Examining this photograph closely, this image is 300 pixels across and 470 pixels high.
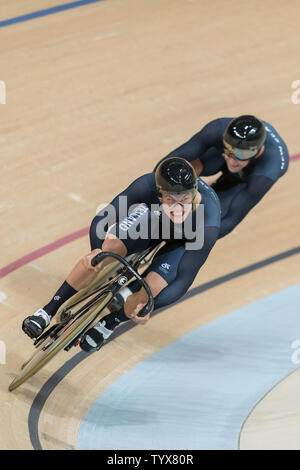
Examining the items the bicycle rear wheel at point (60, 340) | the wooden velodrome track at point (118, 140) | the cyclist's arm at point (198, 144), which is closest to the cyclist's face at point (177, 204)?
the bicycle rear wheel at point (60, 340)

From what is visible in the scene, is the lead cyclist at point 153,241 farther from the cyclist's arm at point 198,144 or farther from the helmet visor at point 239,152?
the cyclist's arm at point 198,144

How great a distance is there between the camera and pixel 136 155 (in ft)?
19.2

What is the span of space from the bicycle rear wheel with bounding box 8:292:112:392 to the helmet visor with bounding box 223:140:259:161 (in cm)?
103

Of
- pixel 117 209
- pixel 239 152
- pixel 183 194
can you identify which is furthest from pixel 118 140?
pixel 183 194

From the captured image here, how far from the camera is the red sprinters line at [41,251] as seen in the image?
16.0ft

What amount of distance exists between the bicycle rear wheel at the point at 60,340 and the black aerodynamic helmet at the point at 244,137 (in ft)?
A: 3.44

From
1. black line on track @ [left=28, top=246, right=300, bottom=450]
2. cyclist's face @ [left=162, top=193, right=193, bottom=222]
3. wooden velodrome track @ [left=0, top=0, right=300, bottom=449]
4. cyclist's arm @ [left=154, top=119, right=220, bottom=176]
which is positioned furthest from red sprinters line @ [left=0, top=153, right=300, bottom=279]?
cyclist's face @ [left=162, top=193, right=193, bottom=222]

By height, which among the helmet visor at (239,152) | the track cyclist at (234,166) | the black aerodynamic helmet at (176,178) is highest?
the black aerodynamic helmet at (176,178)

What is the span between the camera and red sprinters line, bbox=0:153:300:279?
4.87 meters

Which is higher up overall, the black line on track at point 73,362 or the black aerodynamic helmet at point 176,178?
the black aerodynamic helmet at point 176,178

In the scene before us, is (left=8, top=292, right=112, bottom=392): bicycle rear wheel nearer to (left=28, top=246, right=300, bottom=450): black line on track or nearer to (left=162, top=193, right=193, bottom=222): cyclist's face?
(left=28, top=246, right=300, bottom=450): black line on track

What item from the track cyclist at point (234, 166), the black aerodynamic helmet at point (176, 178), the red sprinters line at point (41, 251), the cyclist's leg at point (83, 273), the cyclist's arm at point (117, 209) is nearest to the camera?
the black aerodynamic helmet at point (176, 178)

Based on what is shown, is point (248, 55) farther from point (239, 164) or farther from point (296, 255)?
point (239, 164)

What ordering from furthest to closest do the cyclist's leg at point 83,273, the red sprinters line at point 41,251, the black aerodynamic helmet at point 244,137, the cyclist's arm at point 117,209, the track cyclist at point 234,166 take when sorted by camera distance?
the red sprinters line at point 41,251 < the track cyclist at point 234,166 < the black aerodynamic helmet at point 244,137 < the cyclist's arm at point 117,209 < the cyclist's leg at point 83,273
